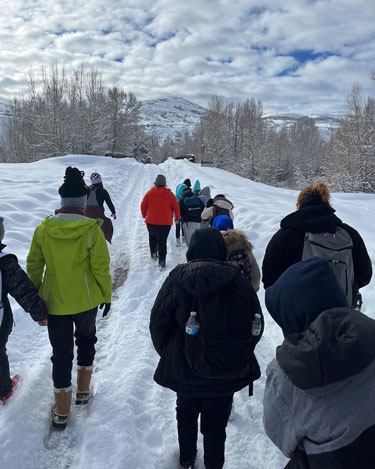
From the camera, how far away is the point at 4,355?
2754 millimetres

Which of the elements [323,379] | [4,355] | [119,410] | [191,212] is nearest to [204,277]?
[323,379]

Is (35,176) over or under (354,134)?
under

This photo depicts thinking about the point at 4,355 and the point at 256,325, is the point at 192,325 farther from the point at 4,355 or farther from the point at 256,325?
the point at 4,355

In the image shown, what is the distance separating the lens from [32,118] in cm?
3222

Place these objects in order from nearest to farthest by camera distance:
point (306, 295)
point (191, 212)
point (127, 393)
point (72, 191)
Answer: point (306, 295) → point (72, 191) → point (127, 393) → point (191, 212)

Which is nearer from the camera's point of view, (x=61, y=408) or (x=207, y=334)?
(x=207, y=334)

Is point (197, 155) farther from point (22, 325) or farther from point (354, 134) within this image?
point (22, 325)

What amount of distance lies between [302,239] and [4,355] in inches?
109

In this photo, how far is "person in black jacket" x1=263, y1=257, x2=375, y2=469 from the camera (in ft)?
3.55

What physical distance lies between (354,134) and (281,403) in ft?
103

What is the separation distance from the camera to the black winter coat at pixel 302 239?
2.65m

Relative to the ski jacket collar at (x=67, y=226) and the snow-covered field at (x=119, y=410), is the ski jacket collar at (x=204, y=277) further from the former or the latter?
the snow-covered field at (x=119, y=410)

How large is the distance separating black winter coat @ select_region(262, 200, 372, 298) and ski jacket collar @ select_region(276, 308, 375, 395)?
5.15 ft

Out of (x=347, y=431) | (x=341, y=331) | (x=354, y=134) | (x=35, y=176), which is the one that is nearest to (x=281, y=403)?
(x=347, y=431)
